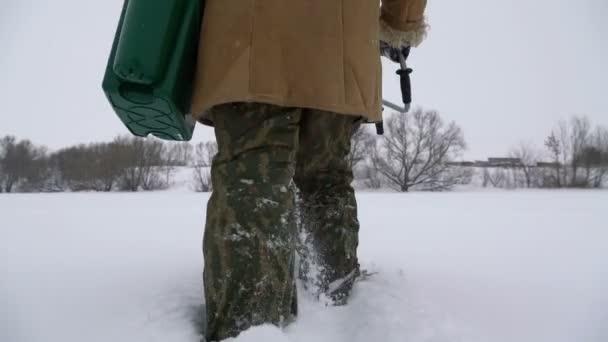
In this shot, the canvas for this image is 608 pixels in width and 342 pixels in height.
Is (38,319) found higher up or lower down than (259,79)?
lower down

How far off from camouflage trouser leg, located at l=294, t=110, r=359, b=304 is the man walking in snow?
0.53 ft

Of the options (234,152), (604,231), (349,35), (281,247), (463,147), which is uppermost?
(463,147)

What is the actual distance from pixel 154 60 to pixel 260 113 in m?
0.19

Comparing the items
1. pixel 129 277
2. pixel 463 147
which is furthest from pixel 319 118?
pixel 463 147

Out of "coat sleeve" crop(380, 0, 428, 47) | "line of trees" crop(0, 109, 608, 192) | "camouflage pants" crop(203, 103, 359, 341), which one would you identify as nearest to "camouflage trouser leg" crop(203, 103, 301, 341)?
"camouflage pants" crop(203, 103, 359, 341)

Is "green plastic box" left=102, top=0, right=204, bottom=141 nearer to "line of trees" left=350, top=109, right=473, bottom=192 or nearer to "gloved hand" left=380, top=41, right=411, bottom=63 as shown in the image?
"gloved hand" left=380, top=41, right=411, bottom=63

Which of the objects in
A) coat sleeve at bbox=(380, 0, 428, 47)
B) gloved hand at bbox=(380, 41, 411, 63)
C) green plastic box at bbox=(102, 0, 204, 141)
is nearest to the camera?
green plastic box at bbox=(102, 0, 204, 141)

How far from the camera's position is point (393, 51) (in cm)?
111

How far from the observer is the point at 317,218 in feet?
2.86

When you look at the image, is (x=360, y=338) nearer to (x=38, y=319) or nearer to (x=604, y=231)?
(x=38, y=319)

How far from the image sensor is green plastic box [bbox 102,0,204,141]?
0.54m

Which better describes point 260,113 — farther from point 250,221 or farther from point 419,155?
point 419,155

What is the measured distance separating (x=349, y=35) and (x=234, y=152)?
0.31 metres

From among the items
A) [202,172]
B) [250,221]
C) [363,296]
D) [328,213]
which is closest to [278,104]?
[250,221]
